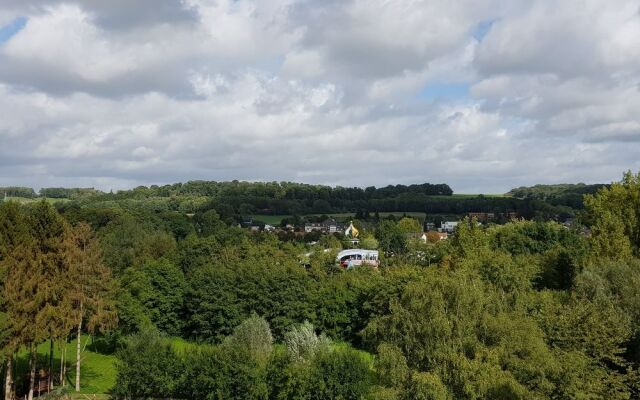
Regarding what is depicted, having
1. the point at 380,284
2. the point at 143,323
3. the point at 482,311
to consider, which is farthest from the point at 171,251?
the point at 482,311

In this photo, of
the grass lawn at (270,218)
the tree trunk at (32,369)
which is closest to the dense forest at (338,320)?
the tree trunk at (32,369)

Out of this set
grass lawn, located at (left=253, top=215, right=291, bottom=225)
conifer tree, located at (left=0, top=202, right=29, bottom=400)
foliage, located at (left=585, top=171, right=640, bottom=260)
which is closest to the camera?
conifer tree, located at (left=0, top=202, right=29, bottom=400)

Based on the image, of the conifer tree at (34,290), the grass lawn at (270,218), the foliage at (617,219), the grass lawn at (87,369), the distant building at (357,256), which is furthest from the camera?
the grass lawn at (270,218)

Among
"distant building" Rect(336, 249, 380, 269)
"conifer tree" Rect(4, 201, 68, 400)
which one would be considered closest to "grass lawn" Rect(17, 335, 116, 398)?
"conifer tree" Rect(4, 201, 68, 400)

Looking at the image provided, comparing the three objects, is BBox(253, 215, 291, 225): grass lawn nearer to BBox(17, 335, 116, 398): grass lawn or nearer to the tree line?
BBox(17, 335, 116, 398): grass lawn

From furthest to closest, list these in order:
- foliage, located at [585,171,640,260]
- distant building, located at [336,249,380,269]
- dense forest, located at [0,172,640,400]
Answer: distant building, located at [336,249,380,269] < foliage, located at [585,171,640,260] < dense forest, located at [0,172,640,400]

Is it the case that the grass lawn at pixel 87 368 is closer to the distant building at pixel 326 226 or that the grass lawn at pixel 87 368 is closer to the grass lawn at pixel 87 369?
the grass lawn at pixel 87 369

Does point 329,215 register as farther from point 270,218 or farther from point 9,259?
point 9,259

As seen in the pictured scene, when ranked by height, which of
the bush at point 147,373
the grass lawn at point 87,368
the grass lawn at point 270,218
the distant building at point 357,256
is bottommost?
the grass lawn at point 87,368

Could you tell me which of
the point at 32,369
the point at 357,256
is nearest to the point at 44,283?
the point at 32,369
